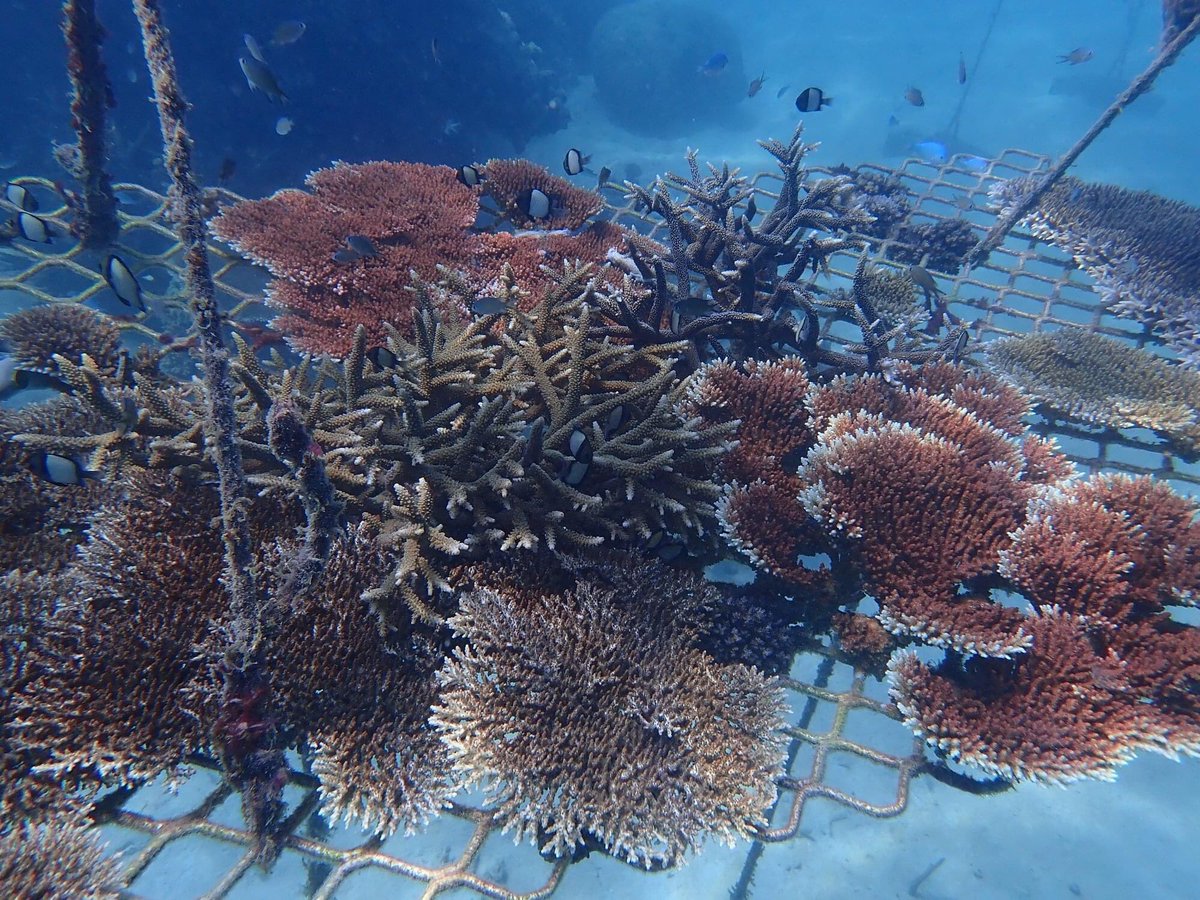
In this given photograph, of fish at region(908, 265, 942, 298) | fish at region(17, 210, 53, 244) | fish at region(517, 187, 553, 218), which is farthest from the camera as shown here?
fish at region(908, 265, 942, 298)

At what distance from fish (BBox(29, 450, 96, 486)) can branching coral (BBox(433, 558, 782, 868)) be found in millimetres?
2194

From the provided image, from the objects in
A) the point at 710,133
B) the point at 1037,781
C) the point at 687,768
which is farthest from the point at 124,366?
the point at 710,133

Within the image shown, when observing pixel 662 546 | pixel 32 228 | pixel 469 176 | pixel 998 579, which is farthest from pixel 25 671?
pixel 998 579

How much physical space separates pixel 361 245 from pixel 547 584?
293 centimetres

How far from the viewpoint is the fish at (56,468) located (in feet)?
9.96

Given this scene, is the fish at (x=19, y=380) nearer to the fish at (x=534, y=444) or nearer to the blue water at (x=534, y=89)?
the fish at (x=534, y=444)

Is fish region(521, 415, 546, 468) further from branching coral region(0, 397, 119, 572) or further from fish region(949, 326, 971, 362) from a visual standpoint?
fish region(949, 326, 971, 362)

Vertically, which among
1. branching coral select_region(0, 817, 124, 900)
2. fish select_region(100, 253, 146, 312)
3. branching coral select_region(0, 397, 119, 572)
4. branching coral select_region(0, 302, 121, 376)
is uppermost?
fish select_region(100, 253, 146, 312)

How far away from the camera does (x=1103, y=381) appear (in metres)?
5.11

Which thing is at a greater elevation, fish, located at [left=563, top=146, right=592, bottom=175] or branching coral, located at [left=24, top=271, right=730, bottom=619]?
fish, located at [left=563, top=146, right=592, bottom=175]

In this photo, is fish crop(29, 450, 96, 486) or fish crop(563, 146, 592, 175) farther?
fish crop(563, 146, 592, 175)

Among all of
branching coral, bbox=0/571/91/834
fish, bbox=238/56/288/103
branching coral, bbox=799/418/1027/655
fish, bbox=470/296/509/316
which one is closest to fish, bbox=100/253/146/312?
branching coral, bbox=0/571/91/834

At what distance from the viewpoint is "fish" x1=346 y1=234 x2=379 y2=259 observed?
4.27 meters

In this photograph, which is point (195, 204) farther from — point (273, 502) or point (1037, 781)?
point (1037, 781)
